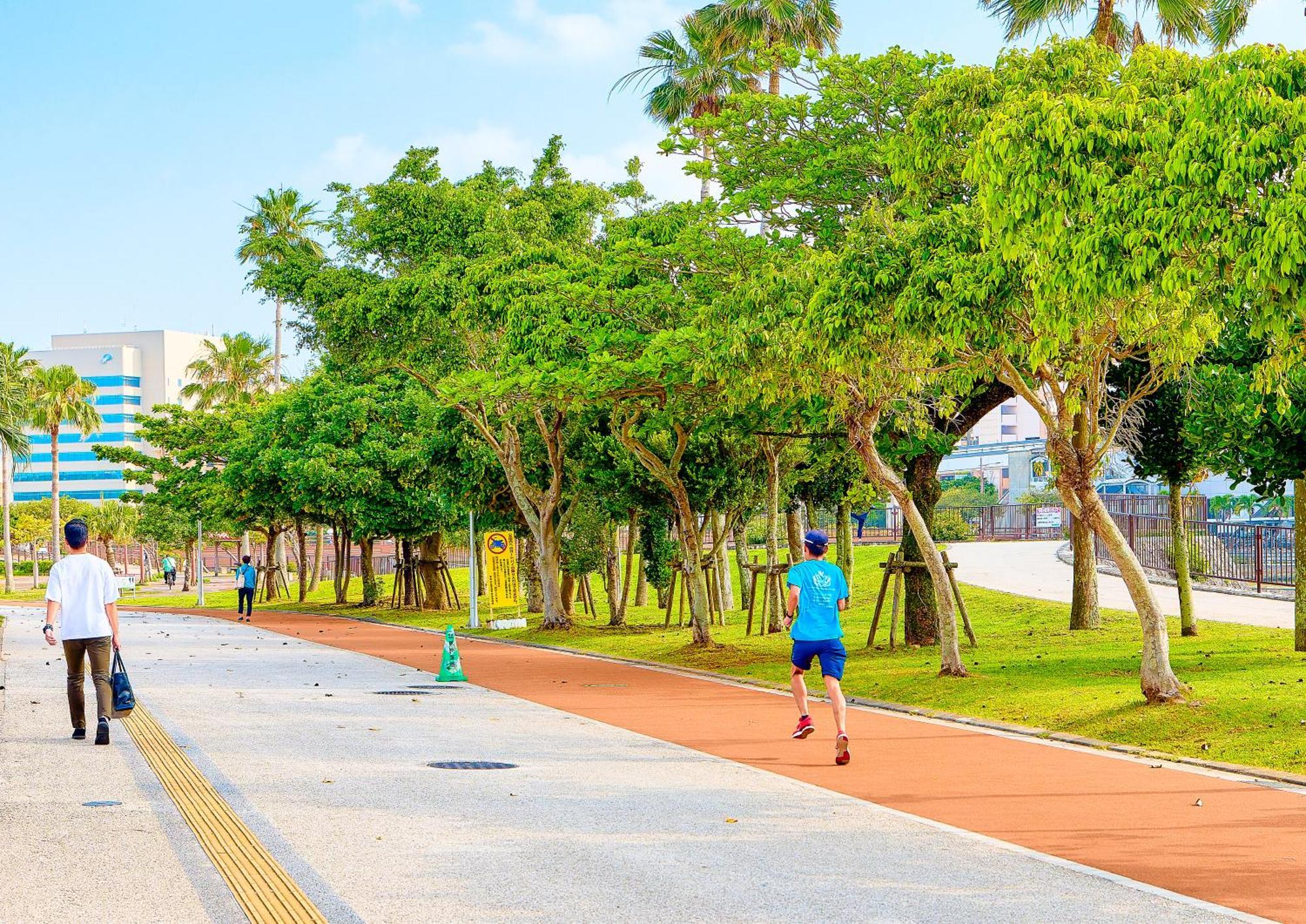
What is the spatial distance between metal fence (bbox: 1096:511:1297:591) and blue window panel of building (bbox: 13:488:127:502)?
488ft

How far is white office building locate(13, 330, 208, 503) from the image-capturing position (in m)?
166

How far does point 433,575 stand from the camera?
138ft

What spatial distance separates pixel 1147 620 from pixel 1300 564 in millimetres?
5158

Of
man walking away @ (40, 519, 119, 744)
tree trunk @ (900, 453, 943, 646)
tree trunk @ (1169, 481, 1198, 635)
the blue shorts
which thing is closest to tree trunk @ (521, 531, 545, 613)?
tree trunk @ (900, 453, 943, 646)

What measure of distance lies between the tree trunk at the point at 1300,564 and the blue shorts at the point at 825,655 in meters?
8.36

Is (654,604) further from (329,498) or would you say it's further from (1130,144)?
(1130,144)

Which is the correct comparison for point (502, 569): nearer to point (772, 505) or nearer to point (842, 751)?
point (772, 505)

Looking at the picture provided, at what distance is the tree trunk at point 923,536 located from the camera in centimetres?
1683

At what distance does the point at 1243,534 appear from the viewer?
30344 millimetres

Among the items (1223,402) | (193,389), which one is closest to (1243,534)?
(1223,402)

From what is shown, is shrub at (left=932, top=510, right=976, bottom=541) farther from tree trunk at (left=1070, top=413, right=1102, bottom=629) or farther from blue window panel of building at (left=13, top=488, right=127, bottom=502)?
blue window panel of building at (left=13, top=488, right=127, bottom=502)

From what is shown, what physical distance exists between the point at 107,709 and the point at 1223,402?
12.7 m

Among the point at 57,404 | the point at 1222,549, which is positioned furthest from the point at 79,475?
the point at 1222,549

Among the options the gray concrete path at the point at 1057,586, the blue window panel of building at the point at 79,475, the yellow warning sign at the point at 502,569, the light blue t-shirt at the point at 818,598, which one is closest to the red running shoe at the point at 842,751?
the light blue t-shirt at the point at 818,598
